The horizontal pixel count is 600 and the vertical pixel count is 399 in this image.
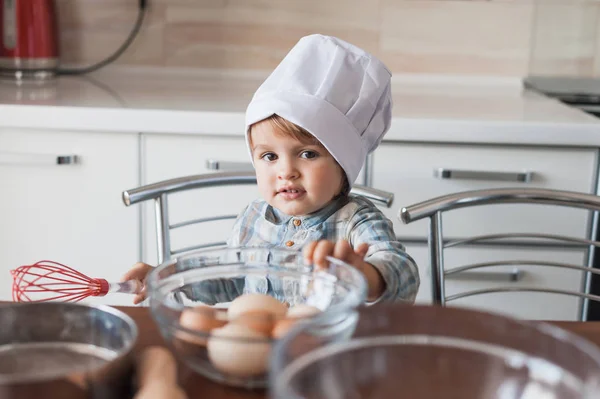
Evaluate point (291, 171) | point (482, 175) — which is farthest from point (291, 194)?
point (482, 175)

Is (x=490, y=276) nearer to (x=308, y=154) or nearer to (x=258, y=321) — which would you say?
(x=308, y=154)

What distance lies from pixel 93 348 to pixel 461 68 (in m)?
1.71

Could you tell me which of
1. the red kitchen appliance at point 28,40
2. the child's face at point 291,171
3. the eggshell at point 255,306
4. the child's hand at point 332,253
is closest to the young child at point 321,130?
the child's face at point 291,171

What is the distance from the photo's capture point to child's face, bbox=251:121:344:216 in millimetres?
1040

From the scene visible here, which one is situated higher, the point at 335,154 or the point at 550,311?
the point at 335,154

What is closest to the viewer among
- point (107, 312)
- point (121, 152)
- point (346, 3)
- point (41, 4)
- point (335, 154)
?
point (107, 312)

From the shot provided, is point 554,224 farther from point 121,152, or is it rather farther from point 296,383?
point 296,383

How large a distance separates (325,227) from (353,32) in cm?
114

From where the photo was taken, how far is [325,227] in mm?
1110

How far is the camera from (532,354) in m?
0.58

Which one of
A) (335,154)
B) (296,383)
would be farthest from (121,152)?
(296,383)

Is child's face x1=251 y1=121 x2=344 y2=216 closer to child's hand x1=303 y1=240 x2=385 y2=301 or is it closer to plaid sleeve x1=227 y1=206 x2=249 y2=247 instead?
plaid sleeve x1=227 y1=206 x2=249 y2=247

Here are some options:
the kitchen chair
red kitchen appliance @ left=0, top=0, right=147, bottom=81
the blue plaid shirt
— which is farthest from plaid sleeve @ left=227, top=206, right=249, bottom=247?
red kitchen appliance @ left=0, top=0, right=147, bottom=81

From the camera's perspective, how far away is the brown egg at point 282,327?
58 centimetres
